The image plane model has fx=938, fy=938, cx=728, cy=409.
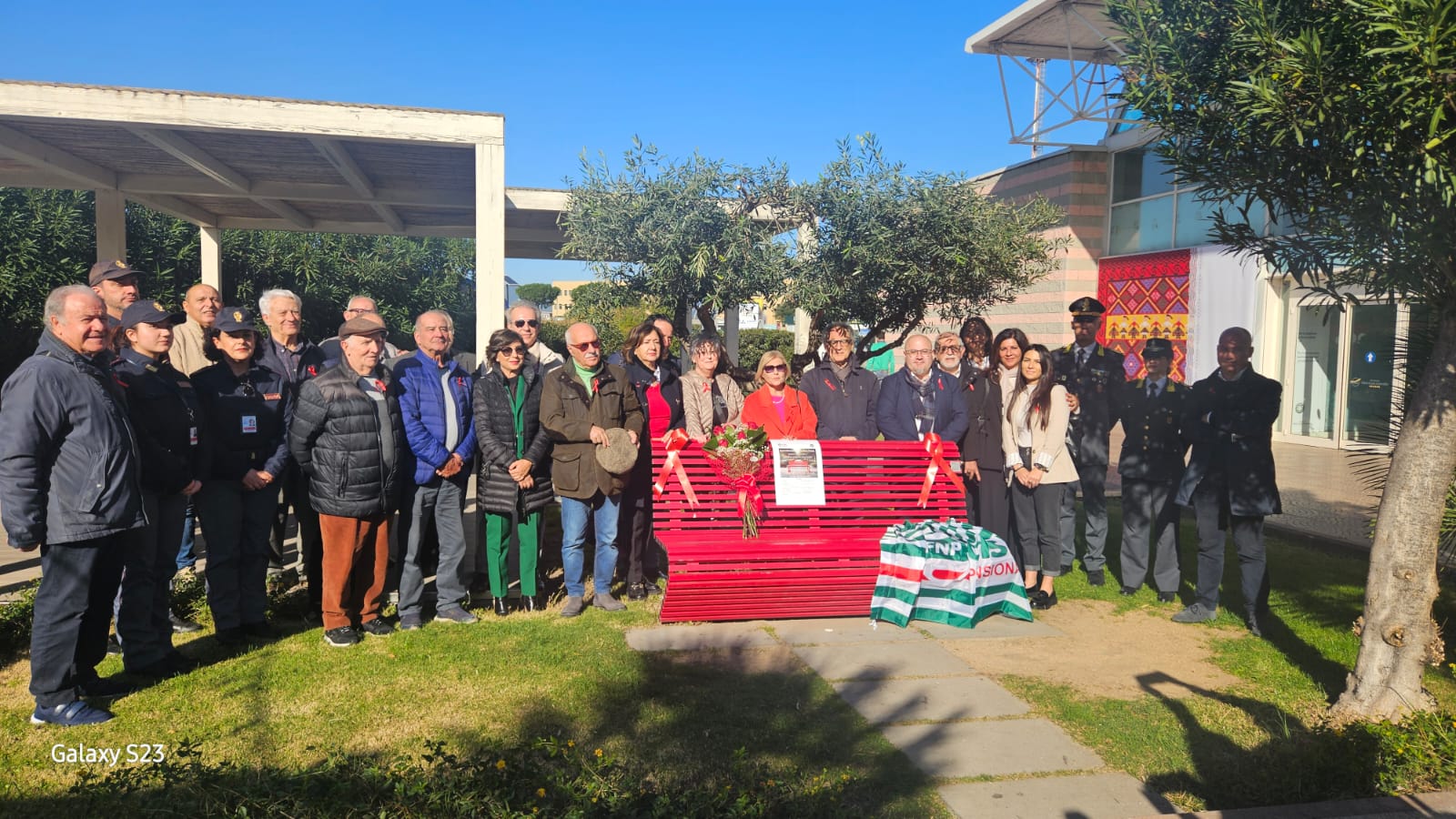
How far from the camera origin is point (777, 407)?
6.87 meters

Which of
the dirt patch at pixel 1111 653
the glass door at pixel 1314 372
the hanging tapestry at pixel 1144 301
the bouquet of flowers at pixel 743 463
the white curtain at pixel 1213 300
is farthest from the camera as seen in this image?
the hanging tapestry at pixel 1144 301

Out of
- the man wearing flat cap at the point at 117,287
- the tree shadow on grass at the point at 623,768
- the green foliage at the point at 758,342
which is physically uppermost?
the green foliage at the point at 758,342

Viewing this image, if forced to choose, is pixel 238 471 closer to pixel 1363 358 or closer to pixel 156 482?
pixel 156 482

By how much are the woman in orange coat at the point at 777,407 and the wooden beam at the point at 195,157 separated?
20.6 ft

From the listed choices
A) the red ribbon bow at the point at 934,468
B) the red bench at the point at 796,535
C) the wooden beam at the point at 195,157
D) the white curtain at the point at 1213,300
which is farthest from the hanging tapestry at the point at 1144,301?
the wooden beam at the point at 195,157

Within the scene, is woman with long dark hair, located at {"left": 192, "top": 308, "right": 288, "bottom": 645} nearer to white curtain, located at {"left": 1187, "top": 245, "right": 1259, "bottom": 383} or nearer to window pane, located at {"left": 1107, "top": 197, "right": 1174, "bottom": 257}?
white curtain, located at {"left": 1187, "top": 245, "right": 1259, "bottom": 383}

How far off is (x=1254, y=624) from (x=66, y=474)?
6.60 metres

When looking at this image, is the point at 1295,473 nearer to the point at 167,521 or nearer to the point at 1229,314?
the point at 1229,314

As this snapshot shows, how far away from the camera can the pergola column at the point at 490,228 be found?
855 centimetres

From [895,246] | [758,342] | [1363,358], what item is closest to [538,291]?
[758,342]

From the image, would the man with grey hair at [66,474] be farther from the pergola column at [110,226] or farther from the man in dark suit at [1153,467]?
the pergola column at [110,226]

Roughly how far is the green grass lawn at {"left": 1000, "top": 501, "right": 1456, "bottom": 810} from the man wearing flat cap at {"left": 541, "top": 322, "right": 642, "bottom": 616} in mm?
2746

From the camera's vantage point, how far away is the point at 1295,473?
44.1 feet

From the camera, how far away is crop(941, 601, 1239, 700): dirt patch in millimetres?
4996
